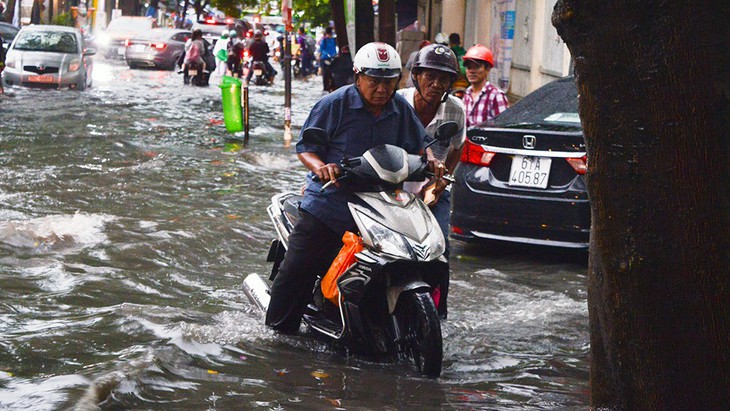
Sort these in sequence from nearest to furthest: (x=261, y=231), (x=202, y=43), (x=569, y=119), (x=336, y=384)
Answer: (x=336, y=384)
(x=569, y=119)
(x=261, y=231)
(x=202, y=43)

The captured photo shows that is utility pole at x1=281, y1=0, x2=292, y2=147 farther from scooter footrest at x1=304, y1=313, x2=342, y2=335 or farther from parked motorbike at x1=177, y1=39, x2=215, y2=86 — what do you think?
parked motorbike at x1=177, y1=39, x2=215, y2=86

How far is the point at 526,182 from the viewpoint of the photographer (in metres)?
8.39

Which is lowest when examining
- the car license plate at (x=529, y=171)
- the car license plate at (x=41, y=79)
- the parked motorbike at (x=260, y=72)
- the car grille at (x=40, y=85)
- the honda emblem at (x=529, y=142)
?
the parked motorbike at (x=260, y=72)

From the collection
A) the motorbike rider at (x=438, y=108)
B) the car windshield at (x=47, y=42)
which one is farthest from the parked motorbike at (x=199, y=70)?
the motorbike rider at (x=438, y=108)

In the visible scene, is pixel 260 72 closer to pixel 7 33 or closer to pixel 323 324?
pixel 7 33

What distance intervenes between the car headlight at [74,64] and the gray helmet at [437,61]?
22.2 m

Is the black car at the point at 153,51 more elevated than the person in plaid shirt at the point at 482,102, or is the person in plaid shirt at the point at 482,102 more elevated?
the person in plaid shirt at the point at 482,102

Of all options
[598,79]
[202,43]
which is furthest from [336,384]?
[202,43]

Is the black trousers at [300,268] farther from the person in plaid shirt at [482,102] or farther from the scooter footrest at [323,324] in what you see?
the person in plaid shirt at [482,102]

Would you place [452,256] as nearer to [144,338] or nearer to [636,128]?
[144,338]

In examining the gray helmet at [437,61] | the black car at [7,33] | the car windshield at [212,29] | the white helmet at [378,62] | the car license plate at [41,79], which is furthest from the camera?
the car windshield at [212,29]

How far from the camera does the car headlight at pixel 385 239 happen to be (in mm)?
5184

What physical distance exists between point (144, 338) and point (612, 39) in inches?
135

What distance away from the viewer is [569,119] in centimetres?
866
